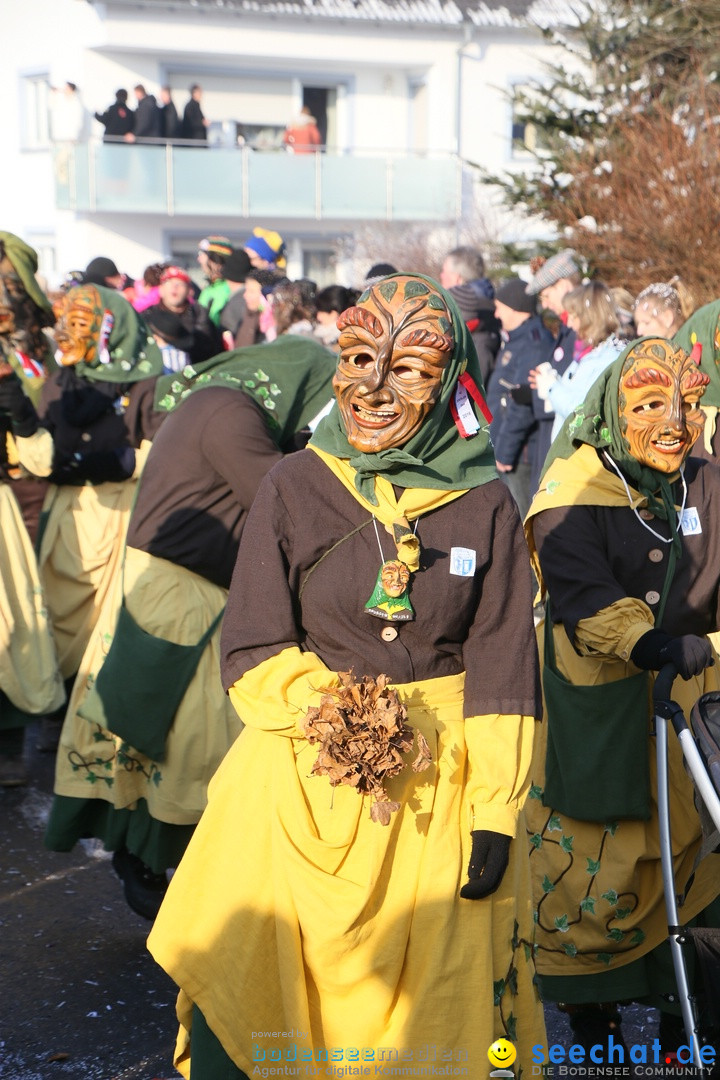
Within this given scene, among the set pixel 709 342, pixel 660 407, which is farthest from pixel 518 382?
pixel 660 407

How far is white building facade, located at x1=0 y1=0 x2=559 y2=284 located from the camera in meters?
26.5

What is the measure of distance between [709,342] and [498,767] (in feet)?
9.38

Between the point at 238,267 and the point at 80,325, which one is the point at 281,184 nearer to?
the point at 238,267

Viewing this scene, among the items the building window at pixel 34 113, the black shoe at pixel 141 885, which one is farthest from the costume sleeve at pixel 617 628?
the building window at pixel 34 113

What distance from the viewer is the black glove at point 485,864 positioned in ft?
9.01

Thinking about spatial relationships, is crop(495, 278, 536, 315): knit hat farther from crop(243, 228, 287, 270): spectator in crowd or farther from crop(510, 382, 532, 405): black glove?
crop(243, 228, 287, 270): spectator in crowd

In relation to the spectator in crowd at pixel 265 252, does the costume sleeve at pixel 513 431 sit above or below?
below

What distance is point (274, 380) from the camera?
14.7 feet

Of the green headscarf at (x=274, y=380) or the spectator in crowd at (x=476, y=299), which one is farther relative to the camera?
the spectator in crowd at (x=476, y=299)

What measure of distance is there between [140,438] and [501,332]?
445cm

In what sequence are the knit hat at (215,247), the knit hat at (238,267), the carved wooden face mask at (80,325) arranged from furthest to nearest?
1. the knit hat at (215,247)
2. the knit hat at (238,267)
3. the carved wooden face mask at (80,325)

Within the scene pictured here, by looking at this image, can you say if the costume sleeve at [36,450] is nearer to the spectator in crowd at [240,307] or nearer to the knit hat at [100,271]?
the spectator in crowd at [240,307]

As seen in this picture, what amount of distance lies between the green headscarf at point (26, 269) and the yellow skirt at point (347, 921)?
4.31 metres

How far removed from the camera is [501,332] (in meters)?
10.1
